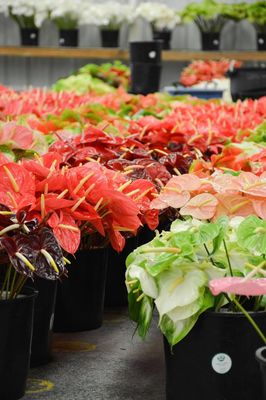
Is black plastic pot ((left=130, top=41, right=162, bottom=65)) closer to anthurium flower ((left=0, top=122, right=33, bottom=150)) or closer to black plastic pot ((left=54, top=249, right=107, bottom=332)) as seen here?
anthurium flower ((left=0, top=122, right=33, bottom=150))

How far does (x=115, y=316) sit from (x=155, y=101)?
2.11 m

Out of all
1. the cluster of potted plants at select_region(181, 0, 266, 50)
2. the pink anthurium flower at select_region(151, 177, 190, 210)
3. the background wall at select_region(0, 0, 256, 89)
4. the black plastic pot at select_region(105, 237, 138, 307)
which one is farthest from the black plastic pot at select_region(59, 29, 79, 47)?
the pink anthurium flower at select_region(151, 177, 190, 210)

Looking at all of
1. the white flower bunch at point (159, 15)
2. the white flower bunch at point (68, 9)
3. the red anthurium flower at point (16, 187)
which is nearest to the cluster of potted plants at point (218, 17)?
the white flower bunch at point (159, 15)

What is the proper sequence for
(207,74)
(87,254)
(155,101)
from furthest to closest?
(207,74) < (155,101) < (87,254)

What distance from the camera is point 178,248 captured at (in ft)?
4.82

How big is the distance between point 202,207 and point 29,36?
692 centimetres

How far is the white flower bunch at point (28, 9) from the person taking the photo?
8.10m

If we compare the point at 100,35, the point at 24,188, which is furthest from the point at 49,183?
the point at 100,35

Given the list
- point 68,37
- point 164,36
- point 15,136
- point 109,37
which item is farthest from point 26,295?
point 164,36

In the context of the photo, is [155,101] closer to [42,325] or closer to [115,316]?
[115,316]

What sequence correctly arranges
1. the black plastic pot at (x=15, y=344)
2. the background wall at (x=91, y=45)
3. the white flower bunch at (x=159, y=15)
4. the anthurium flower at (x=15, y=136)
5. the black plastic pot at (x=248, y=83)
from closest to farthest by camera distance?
the black plastic pot at (x=15, y=344)
the anthurium flower at (x=15, y=136)
the black plastic pot at (x=248, y=83)
the white flower bunch at (x=159, y=15)
the background wall at (x=91, y=45)

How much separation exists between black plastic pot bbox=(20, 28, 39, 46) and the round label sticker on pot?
726 cm

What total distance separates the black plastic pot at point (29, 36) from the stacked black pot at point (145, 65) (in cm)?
347

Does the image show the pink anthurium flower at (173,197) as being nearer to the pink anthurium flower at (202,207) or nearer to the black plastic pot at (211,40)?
the pink anthurium flower at (202,207)
